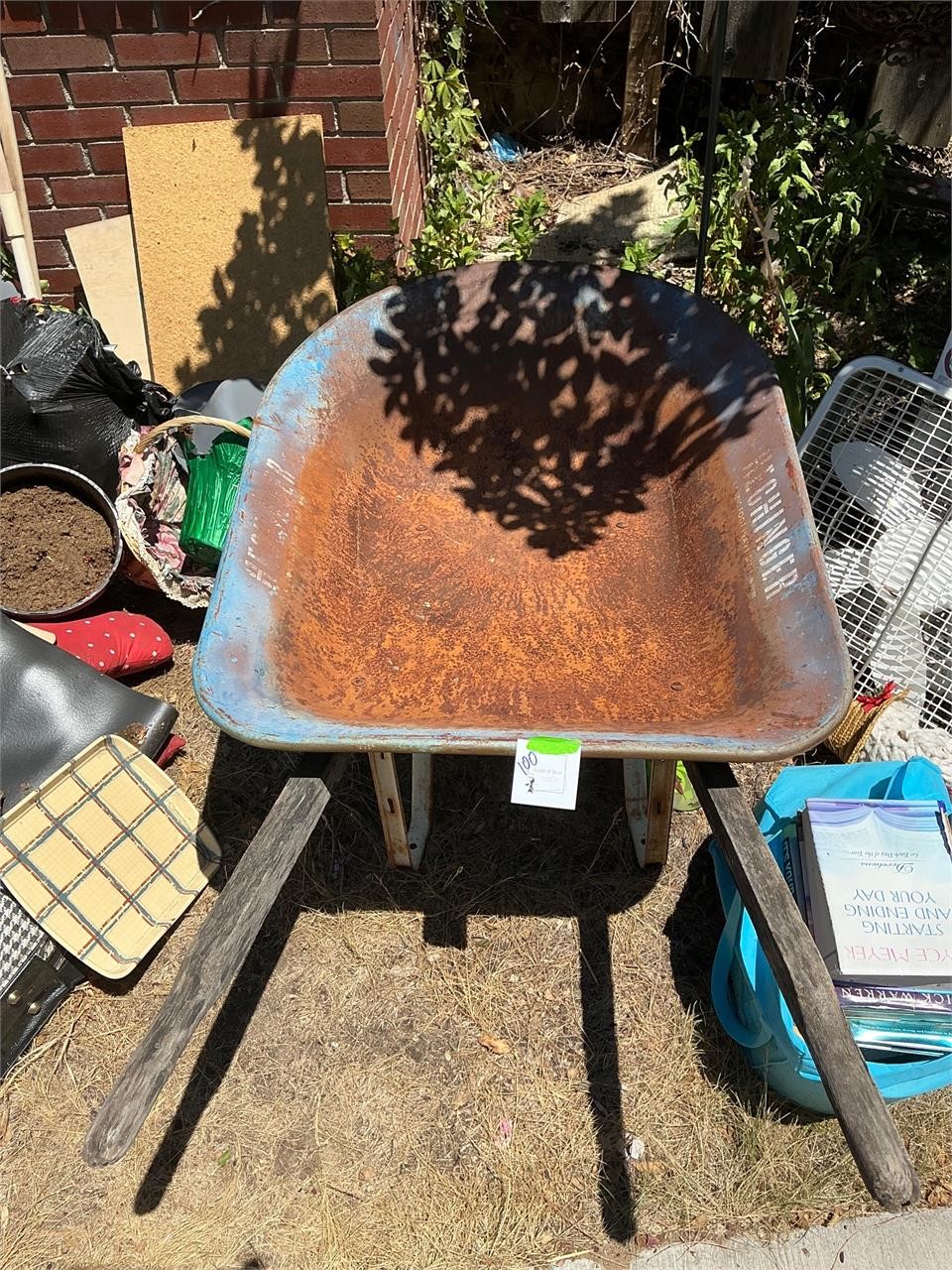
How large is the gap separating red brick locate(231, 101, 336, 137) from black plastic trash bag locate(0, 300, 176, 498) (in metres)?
0.90

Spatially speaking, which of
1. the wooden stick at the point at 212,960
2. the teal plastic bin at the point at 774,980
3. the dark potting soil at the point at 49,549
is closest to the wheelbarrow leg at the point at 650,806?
the teal plastic bin at the point at 774,980

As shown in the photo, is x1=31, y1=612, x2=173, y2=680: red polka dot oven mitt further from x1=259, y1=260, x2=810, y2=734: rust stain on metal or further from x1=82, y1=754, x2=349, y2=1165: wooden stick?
x1=82, y1=754, x2=349, y2=1165: wooden stick

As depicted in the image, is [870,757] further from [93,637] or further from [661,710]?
[93,637]

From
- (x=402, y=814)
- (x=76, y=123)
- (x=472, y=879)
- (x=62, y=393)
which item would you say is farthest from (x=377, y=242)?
(x=472, y=879)

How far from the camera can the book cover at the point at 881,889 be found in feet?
5.50

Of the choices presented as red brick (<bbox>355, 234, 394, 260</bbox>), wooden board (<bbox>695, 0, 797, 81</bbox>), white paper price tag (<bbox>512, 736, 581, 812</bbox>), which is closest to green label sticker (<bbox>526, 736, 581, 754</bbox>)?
white paper price tag (<bbox>512, 736, 581, 812</bbox>)

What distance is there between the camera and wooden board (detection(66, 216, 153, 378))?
327cm

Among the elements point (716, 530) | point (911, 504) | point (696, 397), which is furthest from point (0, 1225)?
point (911, 504)

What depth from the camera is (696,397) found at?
7.28 feet

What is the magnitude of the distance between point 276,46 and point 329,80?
18 cm

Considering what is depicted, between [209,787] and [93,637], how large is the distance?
534mm

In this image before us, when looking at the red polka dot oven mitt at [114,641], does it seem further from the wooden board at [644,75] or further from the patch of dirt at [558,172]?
the wooden board at [644,75]

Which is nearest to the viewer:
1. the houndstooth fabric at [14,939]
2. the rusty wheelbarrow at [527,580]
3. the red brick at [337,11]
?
the rusty wheelbarrow at [527,580]

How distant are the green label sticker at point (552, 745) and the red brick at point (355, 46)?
8.22ft
